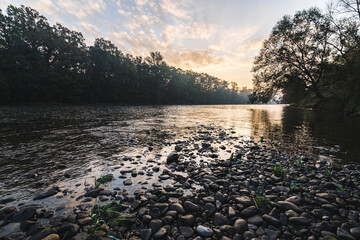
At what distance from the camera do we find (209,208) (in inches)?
120

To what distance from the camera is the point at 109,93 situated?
2564 inches

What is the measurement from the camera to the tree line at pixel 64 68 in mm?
38469

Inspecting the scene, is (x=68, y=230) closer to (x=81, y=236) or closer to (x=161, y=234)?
(x=81, y=236)

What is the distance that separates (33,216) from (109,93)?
6983cm

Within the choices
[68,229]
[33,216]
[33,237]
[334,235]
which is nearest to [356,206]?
[334,235]

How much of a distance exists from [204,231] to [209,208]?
0.65 meters

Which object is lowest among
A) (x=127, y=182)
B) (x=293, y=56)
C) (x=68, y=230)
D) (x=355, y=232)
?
(x=127, y=182)

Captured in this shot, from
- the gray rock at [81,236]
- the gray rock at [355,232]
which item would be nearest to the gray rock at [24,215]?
the gray rock at [81,236]

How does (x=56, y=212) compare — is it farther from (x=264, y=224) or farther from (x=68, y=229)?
(x=264, y=224)

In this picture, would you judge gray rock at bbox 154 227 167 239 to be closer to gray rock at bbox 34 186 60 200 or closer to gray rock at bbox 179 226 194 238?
gray rock at bbox 179 226 194 238

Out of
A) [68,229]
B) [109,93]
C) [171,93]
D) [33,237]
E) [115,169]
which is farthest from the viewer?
[171,93]

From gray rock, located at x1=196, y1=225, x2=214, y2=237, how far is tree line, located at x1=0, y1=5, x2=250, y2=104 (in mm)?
51901

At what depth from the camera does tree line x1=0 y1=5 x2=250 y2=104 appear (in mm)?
38469

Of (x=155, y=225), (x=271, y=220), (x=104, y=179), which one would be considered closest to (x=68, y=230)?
(x=155, y=225)
